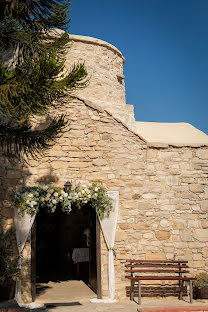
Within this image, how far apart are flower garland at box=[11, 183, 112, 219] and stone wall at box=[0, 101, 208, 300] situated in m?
0.27

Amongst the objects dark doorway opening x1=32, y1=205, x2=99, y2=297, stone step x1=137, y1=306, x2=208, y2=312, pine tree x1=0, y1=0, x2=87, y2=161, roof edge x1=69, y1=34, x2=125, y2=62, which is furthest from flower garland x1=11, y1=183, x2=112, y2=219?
roof edge x1=69, y1=34, x2=125, y2=62

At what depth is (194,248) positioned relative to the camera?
8.37 metres

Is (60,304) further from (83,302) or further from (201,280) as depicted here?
(201,280)

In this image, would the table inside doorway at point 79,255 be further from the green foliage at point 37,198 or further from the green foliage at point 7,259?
the green foliage at point 7,259

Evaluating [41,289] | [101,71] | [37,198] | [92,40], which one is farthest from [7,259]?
[92,40]

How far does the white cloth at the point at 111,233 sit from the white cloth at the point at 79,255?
9.97ft

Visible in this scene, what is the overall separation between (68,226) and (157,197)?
4983 mm

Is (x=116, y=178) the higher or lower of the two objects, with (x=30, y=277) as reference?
higher

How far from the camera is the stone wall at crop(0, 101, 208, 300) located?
812 centimetres

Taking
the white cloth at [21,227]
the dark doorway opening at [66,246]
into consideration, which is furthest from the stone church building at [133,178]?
the dark doorway opening at [66,246]

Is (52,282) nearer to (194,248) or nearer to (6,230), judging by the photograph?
(6,230)

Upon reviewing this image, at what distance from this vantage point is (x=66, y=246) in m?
12.5

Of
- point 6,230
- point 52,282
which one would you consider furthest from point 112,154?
point 52,282

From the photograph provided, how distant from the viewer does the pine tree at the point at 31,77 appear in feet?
18.7
